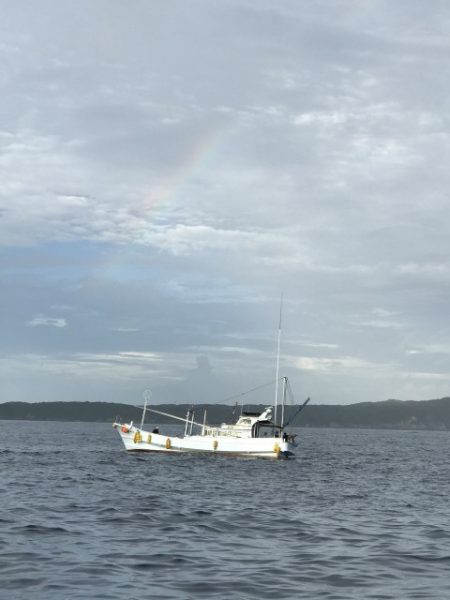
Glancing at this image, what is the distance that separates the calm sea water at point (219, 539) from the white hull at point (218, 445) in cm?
2246

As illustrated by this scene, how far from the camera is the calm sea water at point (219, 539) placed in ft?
70.9

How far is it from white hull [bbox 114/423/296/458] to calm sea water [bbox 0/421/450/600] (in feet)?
73.7

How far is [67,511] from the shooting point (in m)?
37.2

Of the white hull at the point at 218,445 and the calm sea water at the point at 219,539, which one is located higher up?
the white hull at the point at 218,445

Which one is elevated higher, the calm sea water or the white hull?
the white hull

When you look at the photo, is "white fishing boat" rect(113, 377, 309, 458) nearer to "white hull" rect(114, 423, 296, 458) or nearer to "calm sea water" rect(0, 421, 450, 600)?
"white hull" rect(114, 423, 296, 458)

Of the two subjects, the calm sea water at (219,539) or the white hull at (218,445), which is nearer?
the calm sea water at (219,539)

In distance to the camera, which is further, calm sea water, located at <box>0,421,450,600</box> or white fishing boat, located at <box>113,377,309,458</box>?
white fishing boat, located at <box>113,377,309,458</box>

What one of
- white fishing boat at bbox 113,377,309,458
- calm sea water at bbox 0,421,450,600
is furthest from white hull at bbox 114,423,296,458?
calm sea water at bbox 0,421,450,600

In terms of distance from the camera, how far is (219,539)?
29.8 metres

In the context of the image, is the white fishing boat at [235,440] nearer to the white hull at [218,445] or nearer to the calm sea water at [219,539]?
the white hull at [218,445]

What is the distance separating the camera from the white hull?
265 feet

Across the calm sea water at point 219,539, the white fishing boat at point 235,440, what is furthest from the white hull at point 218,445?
the calm sea water at point 219,539

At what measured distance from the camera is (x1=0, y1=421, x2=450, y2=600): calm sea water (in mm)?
21609
